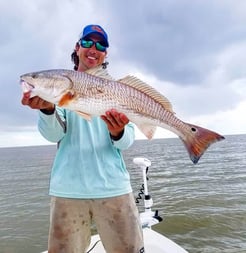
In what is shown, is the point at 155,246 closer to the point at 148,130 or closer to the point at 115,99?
the point at 148,130

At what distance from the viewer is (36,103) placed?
3.00 m

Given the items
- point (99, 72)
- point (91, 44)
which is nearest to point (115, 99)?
point (99, 72)

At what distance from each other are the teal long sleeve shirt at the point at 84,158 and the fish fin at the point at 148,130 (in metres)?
0.15

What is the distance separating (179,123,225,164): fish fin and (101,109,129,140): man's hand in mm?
680

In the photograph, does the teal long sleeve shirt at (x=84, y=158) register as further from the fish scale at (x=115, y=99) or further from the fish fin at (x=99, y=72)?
the fish fin at (x=99, y=72)

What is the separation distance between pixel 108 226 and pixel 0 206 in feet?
62.3

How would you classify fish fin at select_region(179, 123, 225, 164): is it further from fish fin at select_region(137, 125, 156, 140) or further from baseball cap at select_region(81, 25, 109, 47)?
baseball cap at select_region(81, 25, 109, 47)

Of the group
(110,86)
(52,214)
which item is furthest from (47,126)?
(52,214)

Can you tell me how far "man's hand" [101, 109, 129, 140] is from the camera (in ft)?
10.2

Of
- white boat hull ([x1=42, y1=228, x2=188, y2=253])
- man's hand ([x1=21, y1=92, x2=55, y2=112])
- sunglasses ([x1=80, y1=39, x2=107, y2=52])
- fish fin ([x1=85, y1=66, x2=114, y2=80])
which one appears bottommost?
white boat hull ([x1=42, y1=228, x2=188, y2=253])

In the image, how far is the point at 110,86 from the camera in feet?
10.3

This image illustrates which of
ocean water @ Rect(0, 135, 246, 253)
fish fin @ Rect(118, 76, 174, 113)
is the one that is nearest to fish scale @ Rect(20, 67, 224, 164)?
fish fin @ Rect(118, 76, 174, 113)

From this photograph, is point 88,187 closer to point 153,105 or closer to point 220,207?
point 153,105

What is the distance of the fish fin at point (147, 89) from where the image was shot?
10.8ft
